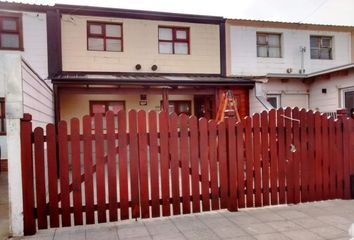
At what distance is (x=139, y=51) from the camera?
14203mm

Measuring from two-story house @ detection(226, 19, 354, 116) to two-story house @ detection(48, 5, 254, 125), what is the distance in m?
0.96

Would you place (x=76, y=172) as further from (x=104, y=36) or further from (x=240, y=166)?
(x=104, y=36)

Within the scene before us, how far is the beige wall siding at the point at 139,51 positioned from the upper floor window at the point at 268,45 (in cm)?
241

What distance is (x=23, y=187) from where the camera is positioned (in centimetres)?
430

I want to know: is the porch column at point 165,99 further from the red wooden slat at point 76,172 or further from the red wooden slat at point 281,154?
the red wooden slat at point 76,172

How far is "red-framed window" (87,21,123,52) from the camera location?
1362 centimetres

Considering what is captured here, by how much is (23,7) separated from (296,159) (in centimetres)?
1188

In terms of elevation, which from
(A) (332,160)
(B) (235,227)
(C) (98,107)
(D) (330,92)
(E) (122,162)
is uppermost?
(D) (330,92)

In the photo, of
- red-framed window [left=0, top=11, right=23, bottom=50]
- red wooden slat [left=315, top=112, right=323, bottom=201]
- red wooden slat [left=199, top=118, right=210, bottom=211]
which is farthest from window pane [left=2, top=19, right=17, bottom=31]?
red wooden slat [left=315, top=112, right=323, bottom=201]

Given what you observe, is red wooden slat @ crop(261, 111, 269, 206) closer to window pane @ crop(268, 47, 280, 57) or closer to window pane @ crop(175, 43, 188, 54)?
window pane @ crop(175, 43, 188, 54)

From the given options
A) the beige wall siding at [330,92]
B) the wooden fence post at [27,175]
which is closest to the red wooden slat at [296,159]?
the wooden fence post at [27,175]

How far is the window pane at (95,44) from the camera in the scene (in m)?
13.6

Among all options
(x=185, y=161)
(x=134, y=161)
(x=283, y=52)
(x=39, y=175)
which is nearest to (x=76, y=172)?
(x=39, y=175)

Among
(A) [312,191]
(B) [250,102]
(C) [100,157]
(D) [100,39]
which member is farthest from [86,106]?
(A) [312,191]
